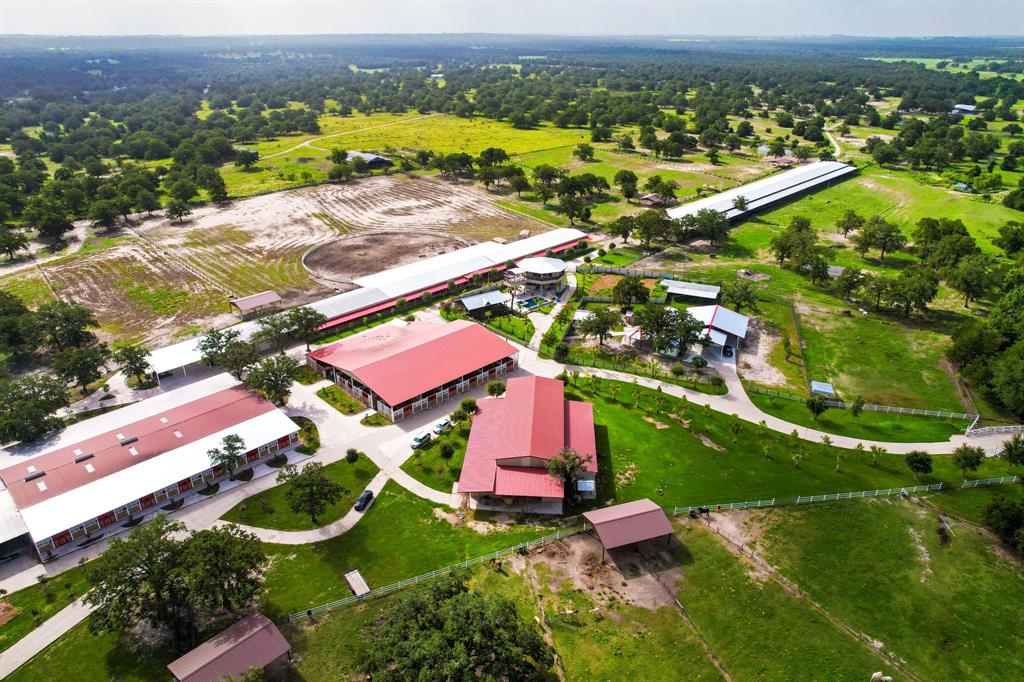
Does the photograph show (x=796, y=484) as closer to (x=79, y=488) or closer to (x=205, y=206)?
(x=79, y=488)

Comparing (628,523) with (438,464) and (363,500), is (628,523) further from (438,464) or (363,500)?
(363,500)

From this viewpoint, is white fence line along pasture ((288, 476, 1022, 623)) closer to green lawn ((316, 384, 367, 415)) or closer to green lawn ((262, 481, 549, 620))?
green lawn ((262, 481, 549, 620))

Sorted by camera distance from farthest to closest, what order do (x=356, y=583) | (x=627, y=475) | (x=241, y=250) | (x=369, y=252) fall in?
(x=241, y=250) → (x=369, y=252) → (x=627, y=475) → (x=356, y=583)

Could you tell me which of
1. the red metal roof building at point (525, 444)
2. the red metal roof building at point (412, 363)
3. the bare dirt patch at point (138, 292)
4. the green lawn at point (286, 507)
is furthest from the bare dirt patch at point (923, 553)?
the bare dirt patch at point (138, 292)

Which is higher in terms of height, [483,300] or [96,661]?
[483,300]

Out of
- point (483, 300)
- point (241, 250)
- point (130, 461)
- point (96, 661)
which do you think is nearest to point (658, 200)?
point (483, 300)

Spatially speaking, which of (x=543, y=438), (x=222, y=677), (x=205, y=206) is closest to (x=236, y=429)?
(x=222, y=677)

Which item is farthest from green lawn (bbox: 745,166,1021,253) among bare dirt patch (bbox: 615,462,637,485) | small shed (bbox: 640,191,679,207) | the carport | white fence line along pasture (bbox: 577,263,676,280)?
the carport

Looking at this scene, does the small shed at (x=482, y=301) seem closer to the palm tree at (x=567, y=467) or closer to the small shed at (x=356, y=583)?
the palm tree at (x=567, y=467)
